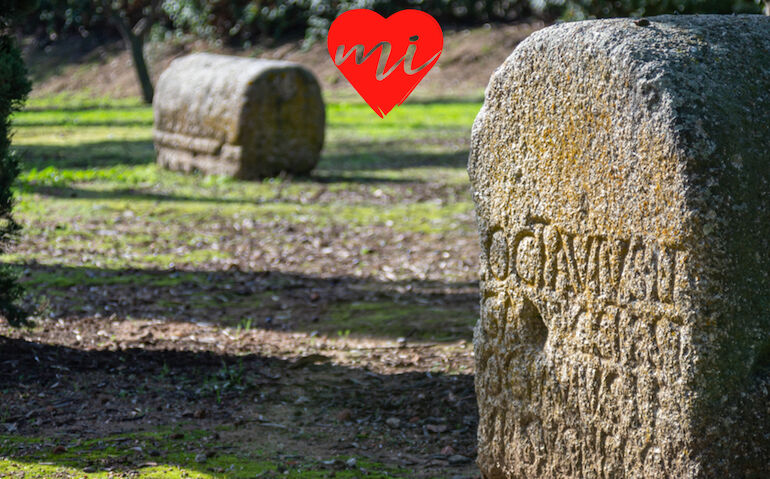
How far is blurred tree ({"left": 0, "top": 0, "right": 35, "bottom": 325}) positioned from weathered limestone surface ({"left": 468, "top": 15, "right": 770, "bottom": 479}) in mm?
2459

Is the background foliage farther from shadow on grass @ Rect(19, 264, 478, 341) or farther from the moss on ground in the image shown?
the moss on ground

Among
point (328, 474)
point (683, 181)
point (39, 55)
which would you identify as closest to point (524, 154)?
point (683, 181)

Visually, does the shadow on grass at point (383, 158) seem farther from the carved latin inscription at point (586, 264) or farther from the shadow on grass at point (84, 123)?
the carved latin inscription at point (586, 264)

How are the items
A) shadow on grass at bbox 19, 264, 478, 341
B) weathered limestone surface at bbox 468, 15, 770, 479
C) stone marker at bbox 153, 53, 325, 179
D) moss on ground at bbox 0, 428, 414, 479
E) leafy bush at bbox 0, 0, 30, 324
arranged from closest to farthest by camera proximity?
weathered limestone surface at bbox 468, 15, 770, 479
moss on ground at bbox 0, 428, 414, 479
leafy bush at bbox 0, 0, 30, 324
shadow on grass at bbox 19, 264, 478, 341
stone marker at bbox 153, 53, 325, 179

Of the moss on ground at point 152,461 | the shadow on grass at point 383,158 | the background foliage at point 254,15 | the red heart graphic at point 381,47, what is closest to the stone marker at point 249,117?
the shadow on grass at point 383,158

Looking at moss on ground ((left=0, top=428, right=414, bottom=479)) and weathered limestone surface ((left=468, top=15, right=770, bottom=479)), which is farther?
moss on ground ((left=0, top=428, right=414, bottom=479))

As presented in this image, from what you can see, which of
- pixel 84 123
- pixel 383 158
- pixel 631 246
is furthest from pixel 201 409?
pixel 84 123

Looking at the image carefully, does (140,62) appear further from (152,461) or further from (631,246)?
(631,246)

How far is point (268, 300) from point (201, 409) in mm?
2000

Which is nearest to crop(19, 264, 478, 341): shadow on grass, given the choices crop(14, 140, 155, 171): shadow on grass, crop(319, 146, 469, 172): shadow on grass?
crop(319, 146, 469, 172): shadow on grass

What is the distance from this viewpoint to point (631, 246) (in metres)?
2.70

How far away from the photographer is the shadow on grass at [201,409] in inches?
148

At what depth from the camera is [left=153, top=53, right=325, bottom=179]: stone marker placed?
10.2 metres

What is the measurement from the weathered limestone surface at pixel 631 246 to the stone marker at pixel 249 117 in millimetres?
7272
